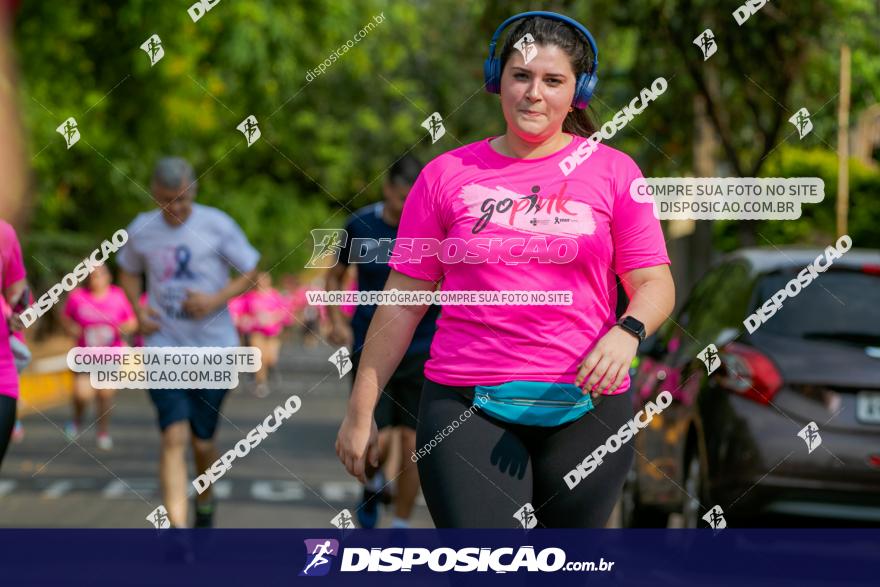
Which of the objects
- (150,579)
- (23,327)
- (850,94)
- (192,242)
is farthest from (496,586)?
(850,94)

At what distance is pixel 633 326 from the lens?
3.85m

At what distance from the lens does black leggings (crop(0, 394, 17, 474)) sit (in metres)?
4.68

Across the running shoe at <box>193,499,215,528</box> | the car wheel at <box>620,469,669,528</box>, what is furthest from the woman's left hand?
the car wheel at <box>620,469,669,528</box>

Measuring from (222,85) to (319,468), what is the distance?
9039 mm

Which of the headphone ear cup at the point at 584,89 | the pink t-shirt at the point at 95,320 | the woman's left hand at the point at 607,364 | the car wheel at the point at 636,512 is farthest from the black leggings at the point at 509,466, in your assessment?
the pink t-shirt at the point at 95,320

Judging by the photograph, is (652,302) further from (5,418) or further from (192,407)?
(192,407)

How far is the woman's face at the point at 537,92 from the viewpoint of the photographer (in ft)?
12.9

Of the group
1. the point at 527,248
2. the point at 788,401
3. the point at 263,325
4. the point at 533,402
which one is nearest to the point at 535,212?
the point at 527,248

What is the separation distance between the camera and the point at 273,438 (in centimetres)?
1566

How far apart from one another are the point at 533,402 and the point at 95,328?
38.6 feet

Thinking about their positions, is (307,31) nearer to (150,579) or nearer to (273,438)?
(273,438)

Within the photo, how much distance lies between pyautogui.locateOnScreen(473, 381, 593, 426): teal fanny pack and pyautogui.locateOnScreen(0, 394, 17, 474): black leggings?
1600 millimetres

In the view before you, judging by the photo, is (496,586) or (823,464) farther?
(823,464)

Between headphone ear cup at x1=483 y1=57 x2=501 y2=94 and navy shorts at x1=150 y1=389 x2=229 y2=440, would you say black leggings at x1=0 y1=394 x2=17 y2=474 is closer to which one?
headphone ear cup at x1=483 y1=57 x2=501 y2=94
